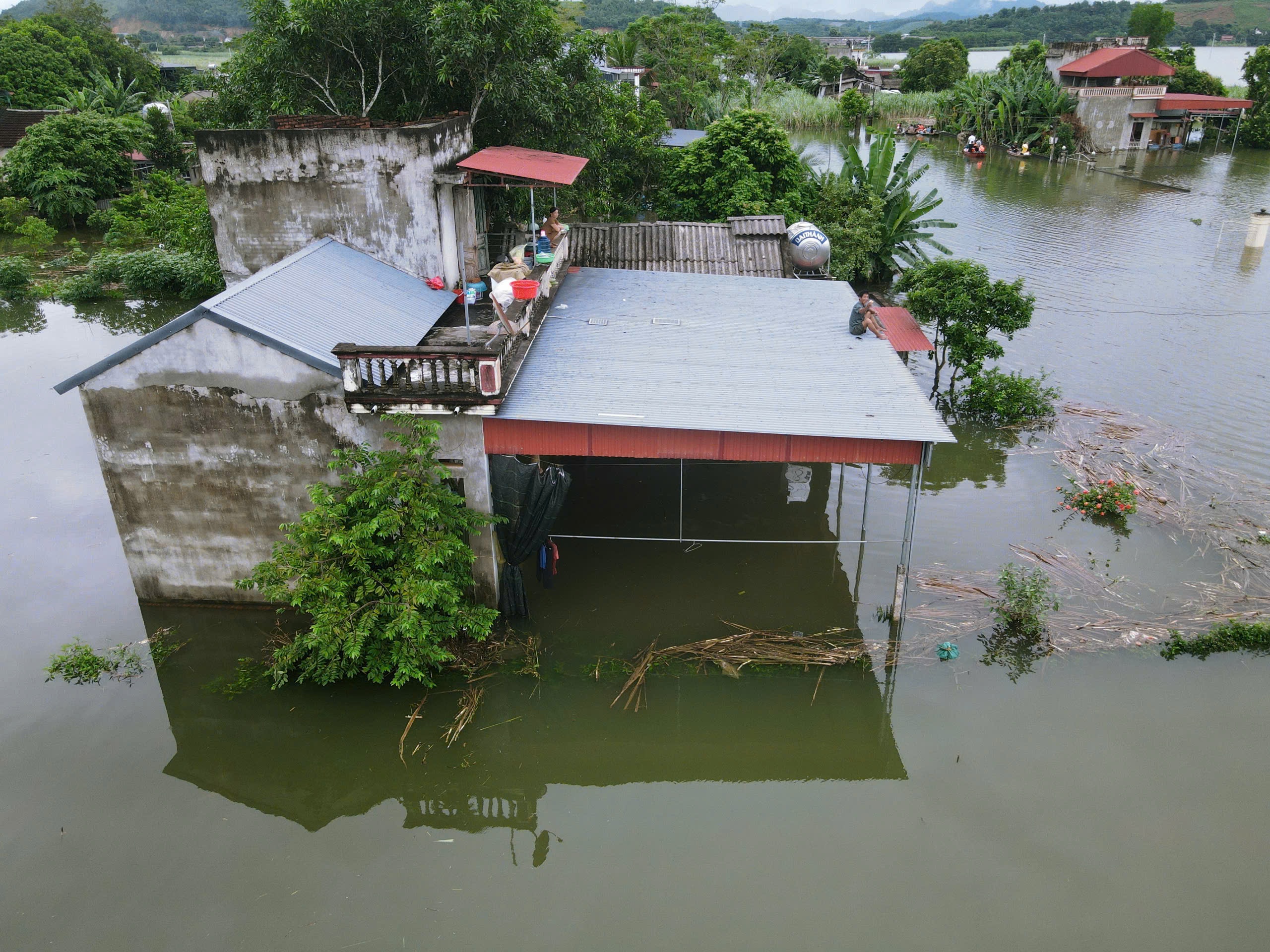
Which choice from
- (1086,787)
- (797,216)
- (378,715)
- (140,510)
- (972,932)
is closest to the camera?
(972,932)

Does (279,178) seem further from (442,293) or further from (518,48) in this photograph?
(518,48)

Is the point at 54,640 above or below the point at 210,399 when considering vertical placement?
below

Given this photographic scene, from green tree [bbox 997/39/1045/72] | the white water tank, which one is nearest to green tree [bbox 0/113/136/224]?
the white water tank

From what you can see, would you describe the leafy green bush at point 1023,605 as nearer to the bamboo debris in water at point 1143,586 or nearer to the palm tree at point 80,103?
the bamboo debris in water at point 1143,586

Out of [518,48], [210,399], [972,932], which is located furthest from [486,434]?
[518,48]

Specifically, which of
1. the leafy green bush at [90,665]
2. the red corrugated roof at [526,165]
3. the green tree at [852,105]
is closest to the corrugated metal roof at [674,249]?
the red corrugated roof at [526,165]
